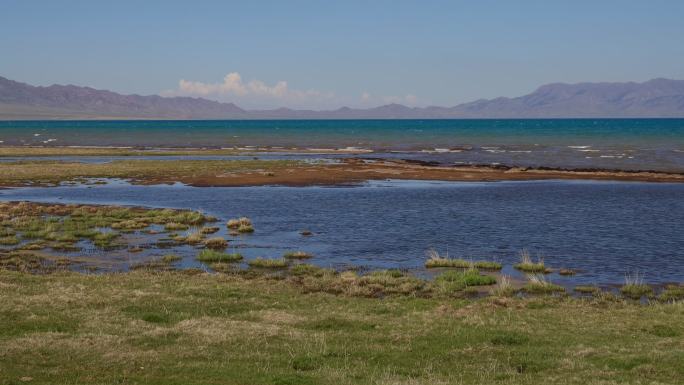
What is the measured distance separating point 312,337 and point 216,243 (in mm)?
20814

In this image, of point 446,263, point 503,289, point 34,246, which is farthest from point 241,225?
point 503,289

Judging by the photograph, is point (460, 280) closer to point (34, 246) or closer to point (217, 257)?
point (217, 257)

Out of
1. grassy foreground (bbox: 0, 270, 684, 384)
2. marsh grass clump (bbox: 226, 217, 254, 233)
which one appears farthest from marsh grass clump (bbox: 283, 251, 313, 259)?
marsh grass clump (bbox: 226, 217, 254, 233)

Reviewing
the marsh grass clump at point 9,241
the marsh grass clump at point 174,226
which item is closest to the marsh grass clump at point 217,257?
the marsh grass clump at point 174,226

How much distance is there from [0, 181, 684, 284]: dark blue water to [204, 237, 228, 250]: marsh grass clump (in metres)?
0.95

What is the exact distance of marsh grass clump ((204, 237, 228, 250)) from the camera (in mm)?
40906

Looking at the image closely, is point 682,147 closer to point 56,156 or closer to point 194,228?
point 56,156

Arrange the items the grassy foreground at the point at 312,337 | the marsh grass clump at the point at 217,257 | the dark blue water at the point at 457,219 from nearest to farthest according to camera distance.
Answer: the grassy foreground at the point at 312,337
the marsh grass clump at the point at 217,257
the dark blue water at the point at 457,219

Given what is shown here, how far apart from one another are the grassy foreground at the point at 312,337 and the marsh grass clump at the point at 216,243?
11586 mm

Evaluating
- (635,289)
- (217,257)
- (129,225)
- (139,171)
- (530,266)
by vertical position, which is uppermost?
(635,289)

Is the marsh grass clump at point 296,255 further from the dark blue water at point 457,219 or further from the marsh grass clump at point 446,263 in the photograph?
the marsh grass clump at point 446,263

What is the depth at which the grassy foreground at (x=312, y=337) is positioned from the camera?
1789 cm

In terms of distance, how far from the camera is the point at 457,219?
51.5m

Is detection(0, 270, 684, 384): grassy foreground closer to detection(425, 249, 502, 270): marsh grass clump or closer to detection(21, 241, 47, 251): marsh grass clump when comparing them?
detection(425, 249, 502, 270): marsh grass clump
